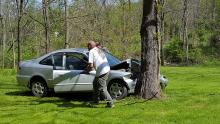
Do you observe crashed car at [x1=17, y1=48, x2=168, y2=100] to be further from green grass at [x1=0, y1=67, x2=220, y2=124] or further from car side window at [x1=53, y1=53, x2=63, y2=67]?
green grass at [x1=0, y1=67, x2=220, y2=124]

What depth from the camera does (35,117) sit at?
10688mm

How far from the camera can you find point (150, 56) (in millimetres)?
12828

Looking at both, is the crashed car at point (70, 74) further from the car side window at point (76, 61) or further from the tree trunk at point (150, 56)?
the tree trunk at point (150, 56)

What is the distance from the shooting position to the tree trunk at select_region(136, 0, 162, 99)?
12734 millimetres

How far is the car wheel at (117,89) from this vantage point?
520 inches

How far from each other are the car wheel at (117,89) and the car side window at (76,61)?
1.19 metres

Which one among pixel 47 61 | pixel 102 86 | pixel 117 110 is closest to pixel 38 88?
pixel 47 61

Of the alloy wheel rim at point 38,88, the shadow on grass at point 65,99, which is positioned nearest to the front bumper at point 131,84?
the shadow on grass at point 65,99

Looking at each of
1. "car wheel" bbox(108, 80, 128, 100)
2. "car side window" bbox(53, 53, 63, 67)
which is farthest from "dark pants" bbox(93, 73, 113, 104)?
"car side window" bbox(53, 53, 63, 67)

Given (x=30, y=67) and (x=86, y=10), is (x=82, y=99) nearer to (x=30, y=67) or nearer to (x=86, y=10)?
(x=30, y=67)

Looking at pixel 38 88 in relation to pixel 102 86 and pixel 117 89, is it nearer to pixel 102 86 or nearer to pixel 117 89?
pixel 117 89

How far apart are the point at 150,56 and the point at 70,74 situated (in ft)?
8.49

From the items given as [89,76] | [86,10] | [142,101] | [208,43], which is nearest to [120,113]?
[142,101]

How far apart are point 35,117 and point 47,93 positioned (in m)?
4.01
